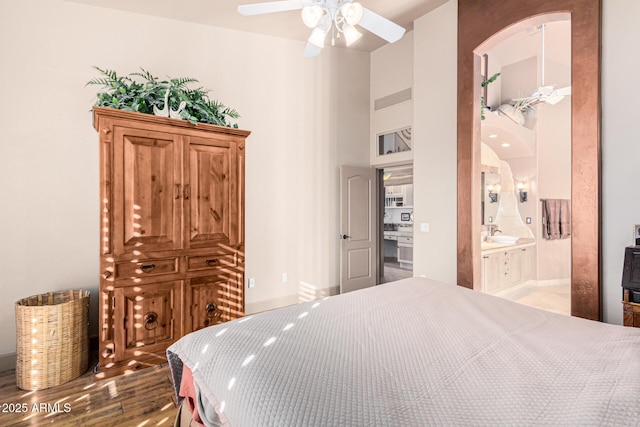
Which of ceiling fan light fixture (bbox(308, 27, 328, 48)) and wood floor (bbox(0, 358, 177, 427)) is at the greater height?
ceiling fan light fixture (bbox(308, 27, 328, 48))

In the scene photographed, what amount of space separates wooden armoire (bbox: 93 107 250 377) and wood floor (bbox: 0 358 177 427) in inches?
5.9

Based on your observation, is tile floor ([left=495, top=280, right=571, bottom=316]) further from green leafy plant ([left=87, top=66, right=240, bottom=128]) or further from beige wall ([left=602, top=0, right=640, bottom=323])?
green leafy plant ([left=87, top=66, right=240, bottom=128])

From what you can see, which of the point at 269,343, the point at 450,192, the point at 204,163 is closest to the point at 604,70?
the point at 450,192

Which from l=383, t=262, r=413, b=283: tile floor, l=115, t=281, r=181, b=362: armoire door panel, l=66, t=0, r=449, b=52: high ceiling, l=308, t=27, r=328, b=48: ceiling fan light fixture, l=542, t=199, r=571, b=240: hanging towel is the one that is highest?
l=66, t=0, r=449, b=52: high ceiling

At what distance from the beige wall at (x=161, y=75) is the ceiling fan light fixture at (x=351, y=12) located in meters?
2.21

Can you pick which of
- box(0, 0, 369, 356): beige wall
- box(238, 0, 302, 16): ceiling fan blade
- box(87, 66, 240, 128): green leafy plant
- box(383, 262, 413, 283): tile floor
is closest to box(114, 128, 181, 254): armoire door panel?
box(87, 66, 240, 128): green leafy plant

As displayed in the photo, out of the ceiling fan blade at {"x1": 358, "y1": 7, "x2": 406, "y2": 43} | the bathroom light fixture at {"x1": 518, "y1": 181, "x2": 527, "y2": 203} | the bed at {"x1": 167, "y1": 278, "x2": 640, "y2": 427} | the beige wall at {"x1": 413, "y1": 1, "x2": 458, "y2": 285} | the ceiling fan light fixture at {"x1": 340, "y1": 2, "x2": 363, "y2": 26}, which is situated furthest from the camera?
the bathroom light fixture at {"x1": 518, "y1": 181, "x2": 527, "y2": 203}

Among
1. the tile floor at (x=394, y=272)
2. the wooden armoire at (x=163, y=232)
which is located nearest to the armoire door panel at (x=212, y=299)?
the wooden armoire at (x=163, y=232)

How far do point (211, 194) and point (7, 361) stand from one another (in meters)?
2.24

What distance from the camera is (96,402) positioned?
2143mm

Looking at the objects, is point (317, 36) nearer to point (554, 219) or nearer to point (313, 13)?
point (313, 13)

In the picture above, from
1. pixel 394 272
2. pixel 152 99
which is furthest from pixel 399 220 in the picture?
pixel 152 99

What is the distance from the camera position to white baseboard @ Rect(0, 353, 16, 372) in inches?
104

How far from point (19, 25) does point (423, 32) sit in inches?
159
